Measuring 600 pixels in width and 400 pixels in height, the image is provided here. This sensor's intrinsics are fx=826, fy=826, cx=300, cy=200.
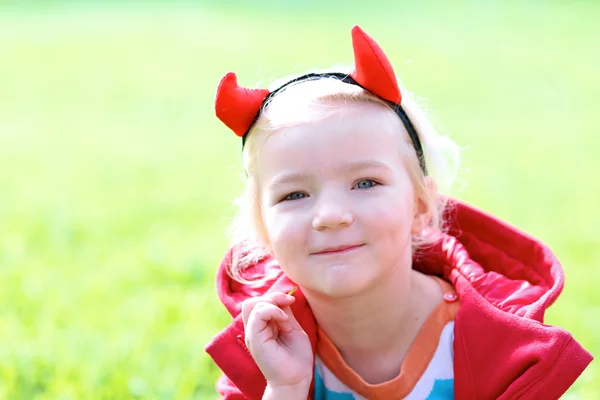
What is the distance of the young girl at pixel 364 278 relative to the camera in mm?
2377

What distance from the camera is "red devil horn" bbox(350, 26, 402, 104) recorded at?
2.42m

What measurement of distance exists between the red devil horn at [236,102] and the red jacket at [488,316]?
550 mm

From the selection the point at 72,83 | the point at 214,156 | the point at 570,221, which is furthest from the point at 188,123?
the point at 570,221

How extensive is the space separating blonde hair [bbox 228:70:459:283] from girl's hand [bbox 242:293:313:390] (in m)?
0.36

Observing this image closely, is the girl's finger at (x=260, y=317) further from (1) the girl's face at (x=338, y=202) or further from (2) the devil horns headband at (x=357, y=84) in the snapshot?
(2) the devil horns headband at (x=357, y=84)

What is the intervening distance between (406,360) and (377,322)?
151 mm

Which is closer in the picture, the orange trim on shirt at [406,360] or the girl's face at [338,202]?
the girl's face at [338,202]

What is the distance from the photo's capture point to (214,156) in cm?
758

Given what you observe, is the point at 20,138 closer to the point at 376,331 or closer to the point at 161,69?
the point at 161,69

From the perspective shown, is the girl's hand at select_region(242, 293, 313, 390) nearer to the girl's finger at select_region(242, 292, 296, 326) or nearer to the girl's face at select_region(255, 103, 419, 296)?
the girl's finger at select_region(242, 292, 296, 326)

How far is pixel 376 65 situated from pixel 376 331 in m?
0.84

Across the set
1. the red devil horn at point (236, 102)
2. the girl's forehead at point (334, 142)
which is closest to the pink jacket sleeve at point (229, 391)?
the girl's forehead at point (334, 142)

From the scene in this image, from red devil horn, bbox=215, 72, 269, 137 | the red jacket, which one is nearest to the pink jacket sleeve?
the red jacket

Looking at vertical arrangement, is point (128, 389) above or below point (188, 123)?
above
